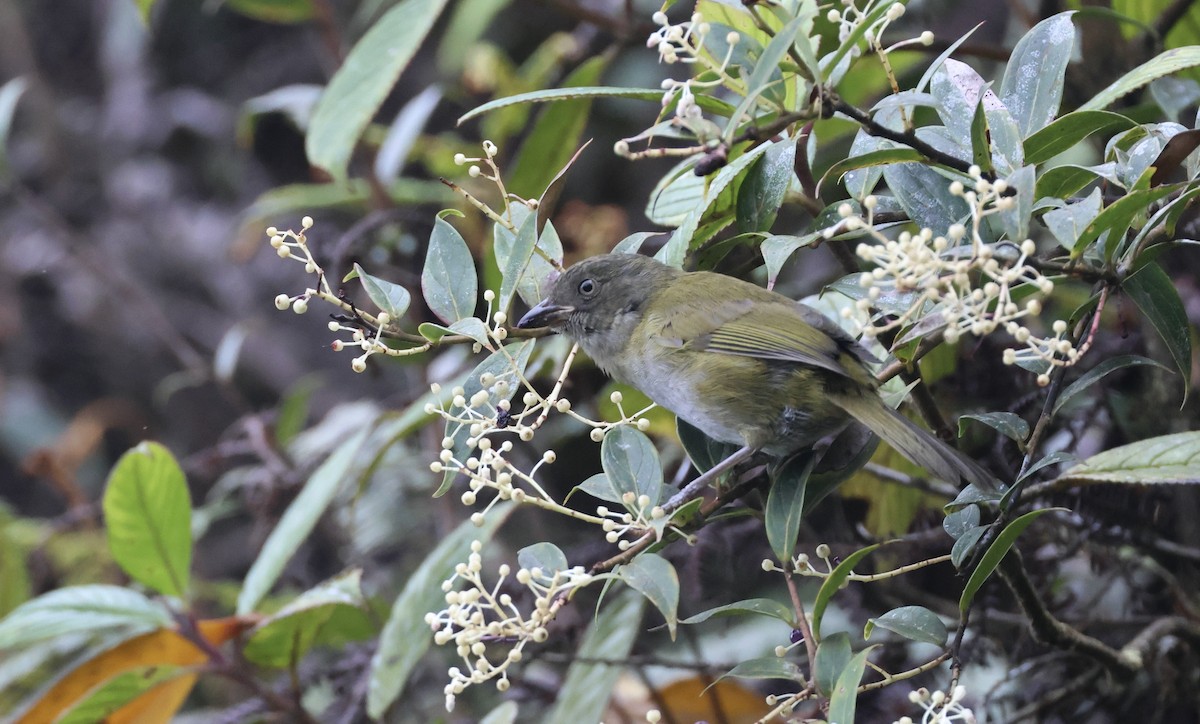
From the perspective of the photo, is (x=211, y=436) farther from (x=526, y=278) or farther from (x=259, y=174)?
(x=526, y=278)

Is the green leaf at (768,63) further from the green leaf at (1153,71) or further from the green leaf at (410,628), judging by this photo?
the green leaf at (410,628)

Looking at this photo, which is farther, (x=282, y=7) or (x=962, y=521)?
(x=282, y=7)

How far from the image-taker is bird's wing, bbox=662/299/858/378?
1.78 m

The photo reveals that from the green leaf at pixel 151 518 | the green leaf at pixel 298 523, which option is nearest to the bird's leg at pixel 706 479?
the green leaf at pixel 298 523

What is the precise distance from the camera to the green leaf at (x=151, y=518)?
2338mm

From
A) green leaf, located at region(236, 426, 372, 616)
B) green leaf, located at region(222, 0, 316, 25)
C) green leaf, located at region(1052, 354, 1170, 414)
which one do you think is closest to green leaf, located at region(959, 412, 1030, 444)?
green leaf, located at region(1052, 354, 1170, 414)

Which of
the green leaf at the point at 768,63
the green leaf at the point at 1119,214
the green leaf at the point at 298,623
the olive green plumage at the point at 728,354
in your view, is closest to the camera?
the green leaf at the point at 768,63

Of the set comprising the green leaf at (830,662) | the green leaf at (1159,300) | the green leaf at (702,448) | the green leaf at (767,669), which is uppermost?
the green leaf at (1159,300)

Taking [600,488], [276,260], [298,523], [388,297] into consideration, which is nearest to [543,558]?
[600,488]

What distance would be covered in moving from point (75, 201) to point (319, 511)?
14.0 feet

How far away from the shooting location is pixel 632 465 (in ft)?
4.83

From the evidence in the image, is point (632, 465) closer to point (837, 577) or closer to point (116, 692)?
point (837, 577)

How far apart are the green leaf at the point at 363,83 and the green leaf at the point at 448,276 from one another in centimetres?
89

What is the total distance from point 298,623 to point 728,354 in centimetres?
105
